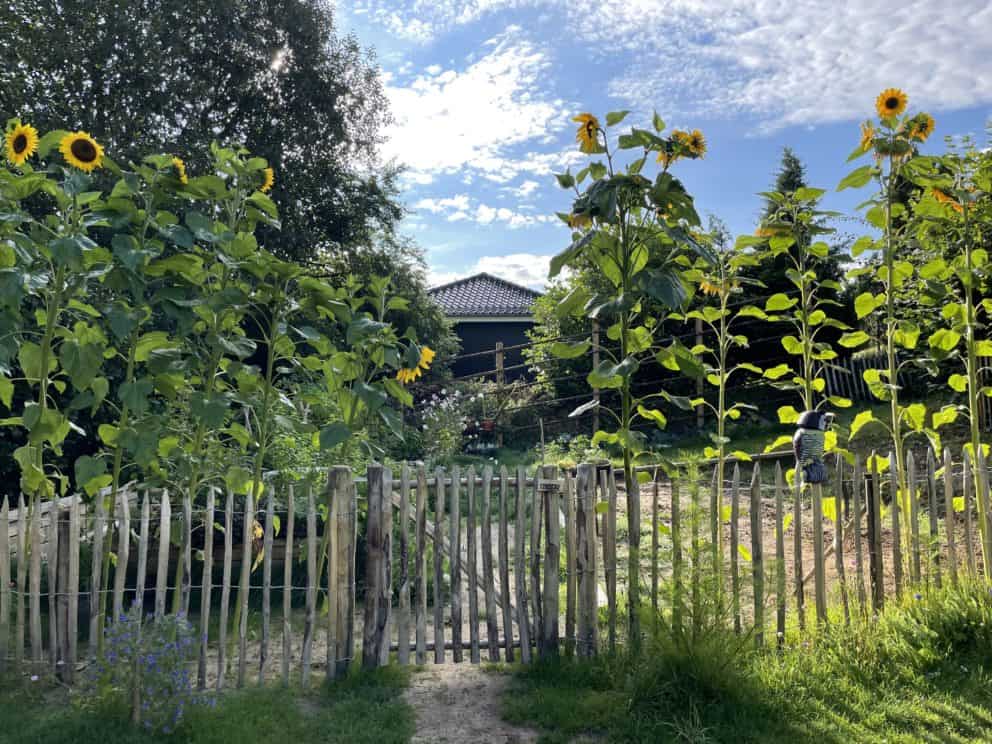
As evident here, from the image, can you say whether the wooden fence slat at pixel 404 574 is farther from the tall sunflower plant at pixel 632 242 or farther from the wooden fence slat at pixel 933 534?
the wooden fence slat at pixel 933 534

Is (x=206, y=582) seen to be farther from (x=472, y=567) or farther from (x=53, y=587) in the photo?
(x=472, y=567)

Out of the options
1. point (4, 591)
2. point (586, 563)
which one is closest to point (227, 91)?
point (4, 591)

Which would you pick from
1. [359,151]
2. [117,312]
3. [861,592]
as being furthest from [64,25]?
[861,592]

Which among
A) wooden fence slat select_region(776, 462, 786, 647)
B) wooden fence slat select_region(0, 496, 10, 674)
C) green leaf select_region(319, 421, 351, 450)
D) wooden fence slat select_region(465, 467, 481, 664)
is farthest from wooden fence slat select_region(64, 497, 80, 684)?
wooden fence slat select_region(776, 462, 786, 647)

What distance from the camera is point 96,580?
3641 millimetres

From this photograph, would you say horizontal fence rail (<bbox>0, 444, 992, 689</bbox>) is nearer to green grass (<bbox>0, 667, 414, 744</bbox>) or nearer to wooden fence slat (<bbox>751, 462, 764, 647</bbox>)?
wooden fence slat (<bbox>751, 462, 764, 647</bbox>)

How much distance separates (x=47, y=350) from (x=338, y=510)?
5.08 ft

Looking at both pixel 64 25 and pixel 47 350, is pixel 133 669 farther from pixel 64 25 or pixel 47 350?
pixel 64 25

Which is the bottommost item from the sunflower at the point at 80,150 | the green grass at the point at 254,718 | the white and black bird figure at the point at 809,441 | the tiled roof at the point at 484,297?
the green grass at the point at 254,718

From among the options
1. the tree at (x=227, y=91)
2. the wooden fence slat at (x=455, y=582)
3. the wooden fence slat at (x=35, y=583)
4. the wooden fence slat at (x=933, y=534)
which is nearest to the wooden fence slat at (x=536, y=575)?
the wooden fence slat at (x=455, y=582)

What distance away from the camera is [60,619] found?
146 inches

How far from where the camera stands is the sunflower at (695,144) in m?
3.60

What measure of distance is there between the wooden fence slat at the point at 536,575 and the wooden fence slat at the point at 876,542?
1.81 m

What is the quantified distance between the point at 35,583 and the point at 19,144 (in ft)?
6.94
